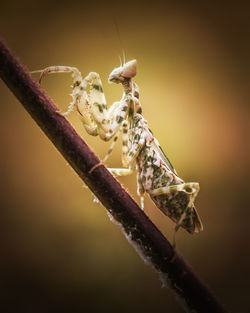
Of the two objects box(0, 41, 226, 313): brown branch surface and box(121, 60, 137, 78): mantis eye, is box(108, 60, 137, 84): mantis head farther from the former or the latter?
box(0, 41, 226, 313): brown branch surface

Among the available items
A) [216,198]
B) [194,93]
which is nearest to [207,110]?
[194,93]

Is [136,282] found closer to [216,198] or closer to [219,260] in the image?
[219,260]

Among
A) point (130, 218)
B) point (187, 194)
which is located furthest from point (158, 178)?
point (130, 218)

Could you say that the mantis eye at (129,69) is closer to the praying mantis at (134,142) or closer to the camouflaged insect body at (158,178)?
the praying mantis at (134,142)

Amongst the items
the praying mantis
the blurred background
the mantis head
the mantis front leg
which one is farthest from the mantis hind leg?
the blurred background

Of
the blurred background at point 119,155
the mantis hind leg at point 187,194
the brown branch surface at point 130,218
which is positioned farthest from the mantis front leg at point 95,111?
the blurred background at point 119,155

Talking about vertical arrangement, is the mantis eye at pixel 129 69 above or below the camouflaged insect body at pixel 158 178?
above
